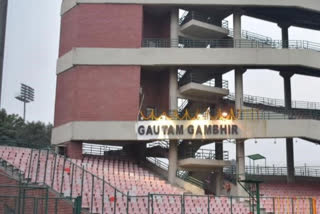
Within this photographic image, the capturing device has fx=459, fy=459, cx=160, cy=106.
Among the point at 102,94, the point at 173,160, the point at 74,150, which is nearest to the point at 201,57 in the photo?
the point at 102,94

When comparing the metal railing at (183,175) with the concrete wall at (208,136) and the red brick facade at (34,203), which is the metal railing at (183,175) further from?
the red brick facade at (34,203)

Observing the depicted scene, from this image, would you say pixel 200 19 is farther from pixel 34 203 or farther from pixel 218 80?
pixel 34 203

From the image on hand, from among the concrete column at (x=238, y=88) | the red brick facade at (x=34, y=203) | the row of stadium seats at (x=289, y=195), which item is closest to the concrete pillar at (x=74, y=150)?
the red brick facade at (x=34, y=203)

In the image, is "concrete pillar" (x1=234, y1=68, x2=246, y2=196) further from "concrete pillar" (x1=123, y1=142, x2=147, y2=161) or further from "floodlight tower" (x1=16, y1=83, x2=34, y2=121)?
"floodlight tower" (x1=16, y1=83, x2=34, y2=121)

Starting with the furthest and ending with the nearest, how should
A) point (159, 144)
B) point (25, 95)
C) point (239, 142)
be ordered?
point (25, 95), point (159, 144), point (239, 142)

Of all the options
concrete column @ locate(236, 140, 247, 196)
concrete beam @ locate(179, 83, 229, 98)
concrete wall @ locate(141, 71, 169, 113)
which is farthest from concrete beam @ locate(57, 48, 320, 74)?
concrete column @ locate(236, 140, 247, 196)

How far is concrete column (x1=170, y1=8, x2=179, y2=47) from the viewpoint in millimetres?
34188

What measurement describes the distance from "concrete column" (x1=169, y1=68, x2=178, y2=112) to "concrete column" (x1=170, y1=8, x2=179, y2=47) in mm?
2135

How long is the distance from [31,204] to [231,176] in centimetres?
1974

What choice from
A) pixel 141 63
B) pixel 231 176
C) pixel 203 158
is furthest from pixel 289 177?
pixel 141 63

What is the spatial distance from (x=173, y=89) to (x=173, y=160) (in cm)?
514

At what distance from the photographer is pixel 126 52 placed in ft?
107

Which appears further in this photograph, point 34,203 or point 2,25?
point 2,25

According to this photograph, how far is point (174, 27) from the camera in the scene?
34438 mm
